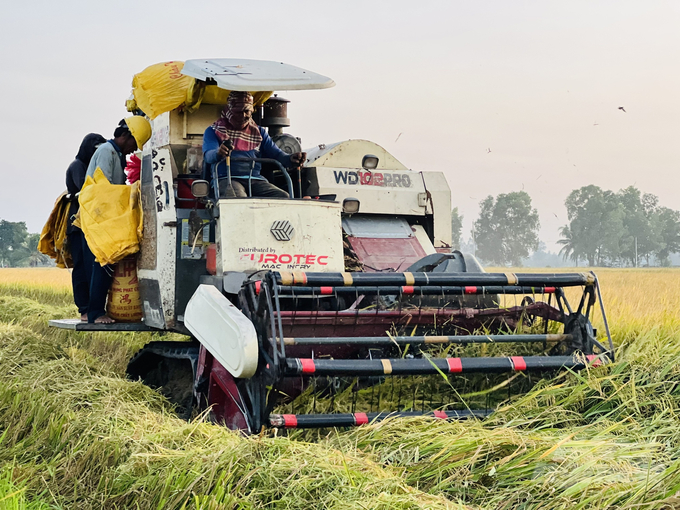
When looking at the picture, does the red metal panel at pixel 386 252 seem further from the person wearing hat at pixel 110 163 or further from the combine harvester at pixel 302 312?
the person wearing hat at pixel 110 163

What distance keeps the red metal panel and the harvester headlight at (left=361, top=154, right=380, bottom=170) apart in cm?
127

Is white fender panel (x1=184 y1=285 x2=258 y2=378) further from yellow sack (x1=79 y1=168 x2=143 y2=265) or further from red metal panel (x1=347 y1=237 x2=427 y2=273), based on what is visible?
red metal panel (x1=347 y1=237 x2=427 y2=273)

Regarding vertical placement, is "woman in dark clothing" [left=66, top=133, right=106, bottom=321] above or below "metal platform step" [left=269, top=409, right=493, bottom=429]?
above

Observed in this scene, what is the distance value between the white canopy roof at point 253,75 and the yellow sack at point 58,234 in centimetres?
199

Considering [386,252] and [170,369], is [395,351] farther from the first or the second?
[386,252]

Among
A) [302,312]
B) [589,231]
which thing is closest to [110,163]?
[302,312]

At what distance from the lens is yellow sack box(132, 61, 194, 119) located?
21.0 feet

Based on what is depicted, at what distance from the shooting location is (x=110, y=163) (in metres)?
6.58

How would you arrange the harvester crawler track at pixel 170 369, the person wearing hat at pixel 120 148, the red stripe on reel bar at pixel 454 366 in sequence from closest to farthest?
1. the red stripe on reel bar at pixel 454 366
2. the harvester crawler track at pixel 170 369
3. the person wearing hat at pixel 120 148

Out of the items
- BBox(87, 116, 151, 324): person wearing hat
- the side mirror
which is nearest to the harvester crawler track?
BBox(87, 116, 151, 324): person wearing hat

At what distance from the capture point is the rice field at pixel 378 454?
3184mm

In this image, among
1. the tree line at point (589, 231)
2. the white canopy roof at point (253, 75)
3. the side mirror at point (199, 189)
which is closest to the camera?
the side mirror at point (199, 189)

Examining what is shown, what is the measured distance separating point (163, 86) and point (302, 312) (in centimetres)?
255

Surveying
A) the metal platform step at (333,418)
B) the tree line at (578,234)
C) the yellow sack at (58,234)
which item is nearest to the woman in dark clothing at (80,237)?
the yellow sack at (58,234)
